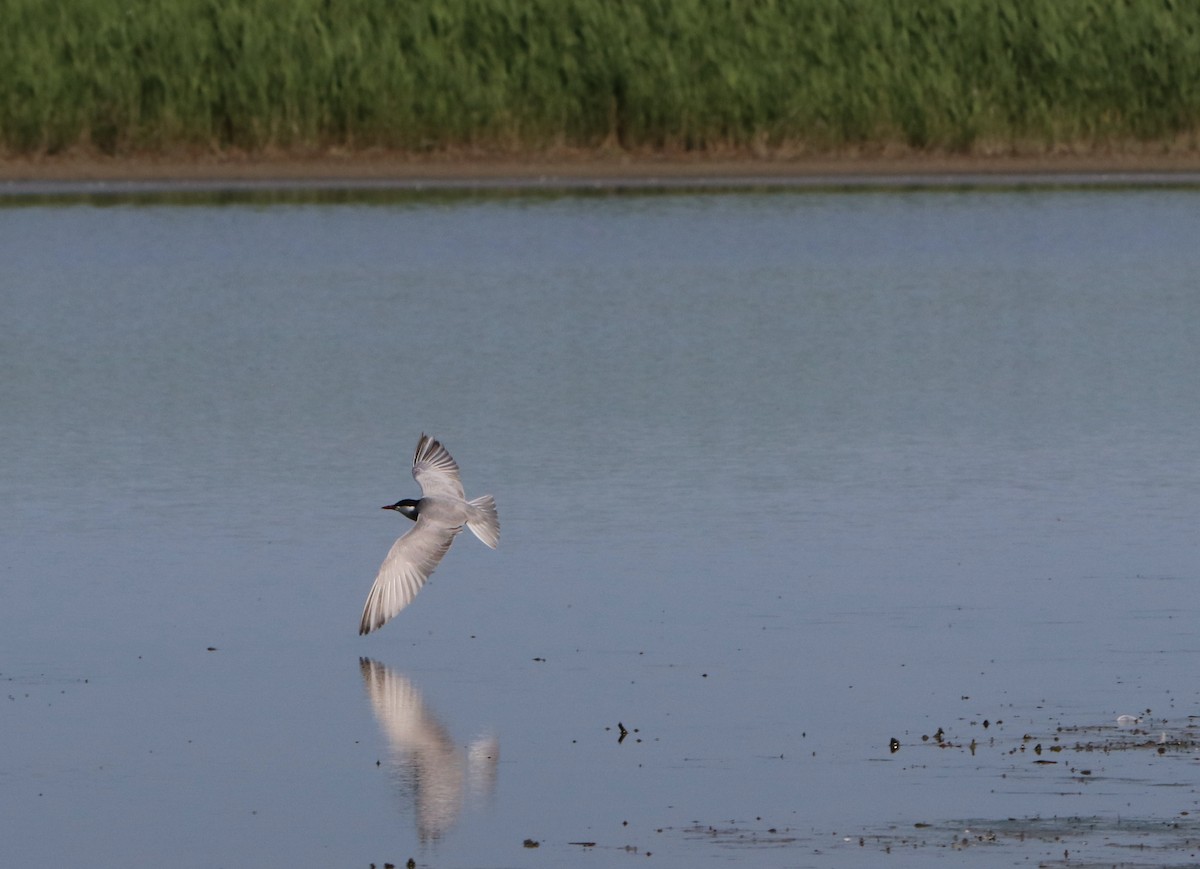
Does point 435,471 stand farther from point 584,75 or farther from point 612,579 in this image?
point 584,75

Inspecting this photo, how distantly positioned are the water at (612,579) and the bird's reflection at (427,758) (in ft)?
0.05

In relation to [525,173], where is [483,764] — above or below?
below

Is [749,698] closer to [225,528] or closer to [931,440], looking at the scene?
[225,528]

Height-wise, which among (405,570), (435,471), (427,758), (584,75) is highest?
(584,75)

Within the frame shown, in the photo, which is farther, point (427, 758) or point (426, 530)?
point (426, 530)

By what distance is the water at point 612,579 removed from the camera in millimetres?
7379

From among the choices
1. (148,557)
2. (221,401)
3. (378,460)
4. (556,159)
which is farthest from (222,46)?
(148,557)

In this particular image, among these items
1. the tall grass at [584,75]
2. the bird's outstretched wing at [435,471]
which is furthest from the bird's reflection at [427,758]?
the tall grass at [584,75]

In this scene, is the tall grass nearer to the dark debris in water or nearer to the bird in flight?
the bird in flight

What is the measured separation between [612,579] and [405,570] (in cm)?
124

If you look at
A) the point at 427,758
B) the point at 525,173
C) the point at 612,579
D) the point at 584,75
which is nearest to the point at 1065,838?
the point at 427,758

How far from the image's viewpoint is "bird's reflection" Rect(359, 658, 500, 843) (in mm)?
7418

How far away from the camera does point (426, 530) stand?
979 centimetres

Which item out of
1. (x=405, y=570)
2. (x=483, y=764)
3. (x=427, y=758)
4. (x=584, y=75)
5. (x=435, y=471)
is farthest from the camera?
(x=584, y=75)
